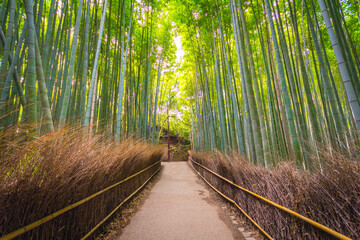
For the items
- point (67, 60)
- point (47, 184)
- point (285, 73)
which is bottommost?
point (47, 184)

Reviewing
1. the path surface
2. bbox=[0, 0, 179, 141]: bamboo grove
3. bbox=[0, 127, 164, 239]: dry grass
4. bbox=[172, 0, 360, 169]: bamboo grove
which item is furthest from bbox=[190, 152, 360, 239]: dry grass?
bbox=[0, 0, 179, 141]: bamboo grove

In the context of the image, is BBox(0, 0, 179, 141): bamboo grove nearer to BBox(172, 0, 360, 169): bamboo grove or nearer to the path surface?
the path surface

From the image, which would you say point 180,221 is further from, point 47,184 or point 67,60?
point 67,60

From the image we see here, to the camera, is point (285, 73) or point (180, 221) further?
point (285, 73)

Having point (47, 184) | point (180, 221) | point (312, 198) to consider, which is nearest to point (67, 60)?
point (47, 184)

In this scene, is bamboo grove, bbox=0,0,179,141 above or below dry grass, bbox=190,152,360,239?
above

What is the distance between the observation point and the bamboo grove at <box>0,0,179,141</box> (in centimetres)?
151


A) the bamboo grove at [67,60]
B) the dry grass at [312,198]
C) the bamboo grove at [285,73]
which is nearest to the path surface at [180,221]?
the dry grass at [312,198]

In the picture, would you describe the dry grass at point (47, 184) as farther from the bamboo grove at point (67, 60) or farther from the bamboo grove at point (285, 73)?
the bamboo grove at point (285, 73)

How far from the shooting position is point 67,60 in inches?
126

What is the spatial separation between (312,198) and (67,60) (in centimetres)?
410

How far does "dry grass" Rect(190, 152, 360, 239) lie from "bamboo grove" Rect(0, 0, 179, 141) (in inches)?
68.7

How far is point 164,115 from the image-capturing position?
46.9 feet

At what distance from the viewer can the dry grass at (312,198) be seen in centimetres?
89
